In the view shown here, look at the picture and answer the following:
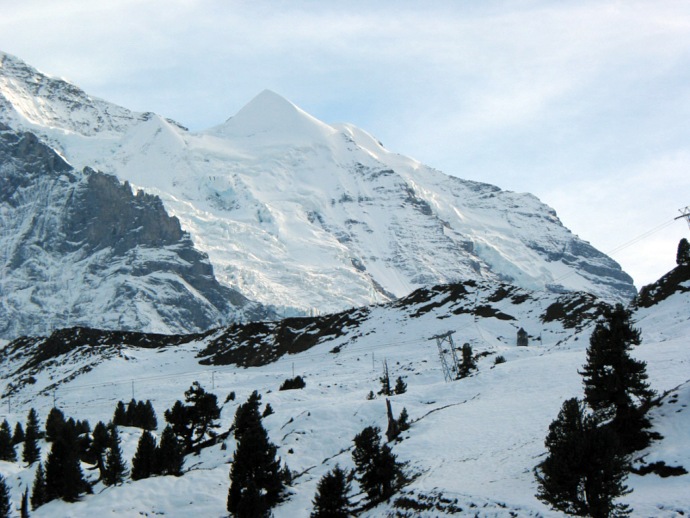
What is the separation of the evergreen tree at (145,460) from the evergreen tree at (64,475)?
174 inches

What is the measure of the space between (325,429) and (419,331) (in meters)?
75.2

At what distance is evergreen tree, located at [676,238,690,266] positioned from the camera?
87338 millimetres

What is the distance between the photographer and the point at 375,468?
4094 cm

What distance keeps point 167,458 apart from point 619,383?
3567cm

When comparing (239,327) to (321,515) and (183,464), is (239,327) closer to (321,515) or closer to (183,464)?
(183,464)

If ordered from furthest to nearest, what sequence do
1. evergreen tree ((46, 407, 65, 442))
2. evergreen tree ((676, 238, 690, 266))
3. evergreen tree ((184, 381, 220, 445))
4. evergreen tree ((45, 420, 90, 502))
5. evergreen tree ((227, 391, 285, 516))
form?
evergreen tree ((676, 238, 690, 266)) → evergreen tree ((46, 407, 65, 442)) → evergreen tree ((184, 381, 220, 445)) → evergreen tree ((45, 420, 90, 502)) → evergreen tree ((227, 391, 285, 516))

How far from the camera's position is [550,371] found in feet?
190

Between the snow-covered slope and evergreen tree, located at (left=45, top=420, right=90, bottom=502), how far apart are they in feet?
3.54

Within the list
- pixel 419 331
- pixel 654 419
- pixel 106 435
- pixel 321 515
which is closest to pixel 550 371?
pixel 654 419

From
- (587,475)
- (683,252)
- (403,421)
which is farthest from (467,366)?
(587,475)

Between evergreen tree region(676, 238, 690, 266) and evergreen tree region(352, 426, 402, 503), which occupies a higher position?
evergreen tree region(676, 238, 690, 266)

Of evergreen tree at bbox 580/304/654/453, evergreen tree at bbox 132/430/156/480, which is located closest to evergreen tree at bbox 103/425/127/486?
evergreen tree at bbox 132/430/156/480

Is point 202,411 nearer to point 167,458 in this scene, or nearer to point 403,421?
point 167,458

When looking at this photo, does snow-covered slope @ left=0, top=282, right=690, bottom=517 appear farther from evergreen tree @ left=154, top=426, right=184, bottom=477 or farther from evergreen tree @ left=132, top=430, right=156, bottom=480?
evergreen tree @ left=132, top=430, right=156, bottom=480
